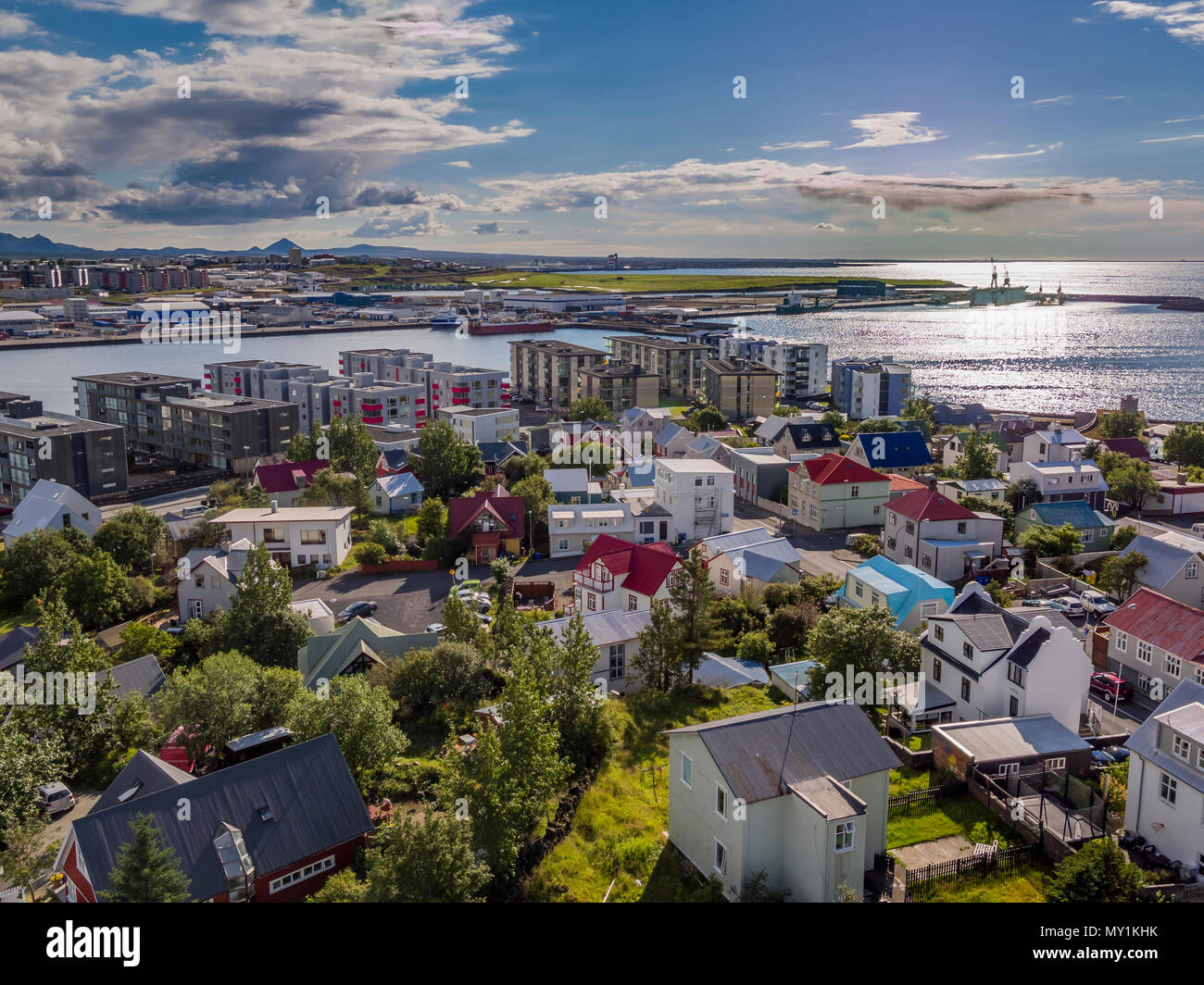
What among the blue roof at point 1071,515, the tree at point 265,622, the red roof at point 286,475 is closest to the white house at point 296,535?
the red roof at point 286,475

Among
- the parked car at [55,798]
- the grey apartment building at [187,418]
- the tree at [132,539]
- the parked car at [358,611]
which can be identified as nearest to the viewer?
the parked car at [55,798]

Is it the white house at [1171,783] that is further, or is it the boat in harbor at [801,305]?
the boat in harbor at [801,305]

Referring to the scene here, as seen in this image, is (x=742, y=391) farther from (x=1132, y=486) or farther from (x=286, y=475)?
(x=286, y=475)

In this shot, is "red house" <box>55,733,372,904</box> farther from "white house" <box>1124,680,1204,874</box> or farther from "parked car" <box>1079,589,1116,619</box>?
"parked car" <box>1079,589,1116,619</box>

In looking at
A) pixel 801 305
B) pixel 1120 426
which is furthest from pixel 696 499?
pixel 801 305

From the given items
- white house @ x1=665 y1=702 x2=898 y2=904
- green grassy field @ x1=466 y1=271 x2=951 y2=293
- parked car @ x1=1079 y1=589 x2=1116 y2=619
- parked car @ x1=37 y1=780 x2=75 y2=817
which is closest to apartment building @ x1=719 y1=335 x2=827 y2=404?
parked car @ x1=1079 y1=589 x2=1116 y2=619

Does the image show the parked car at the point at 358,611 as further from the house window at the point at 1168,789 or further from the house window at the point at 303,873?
the house window at the point at 1168,789
